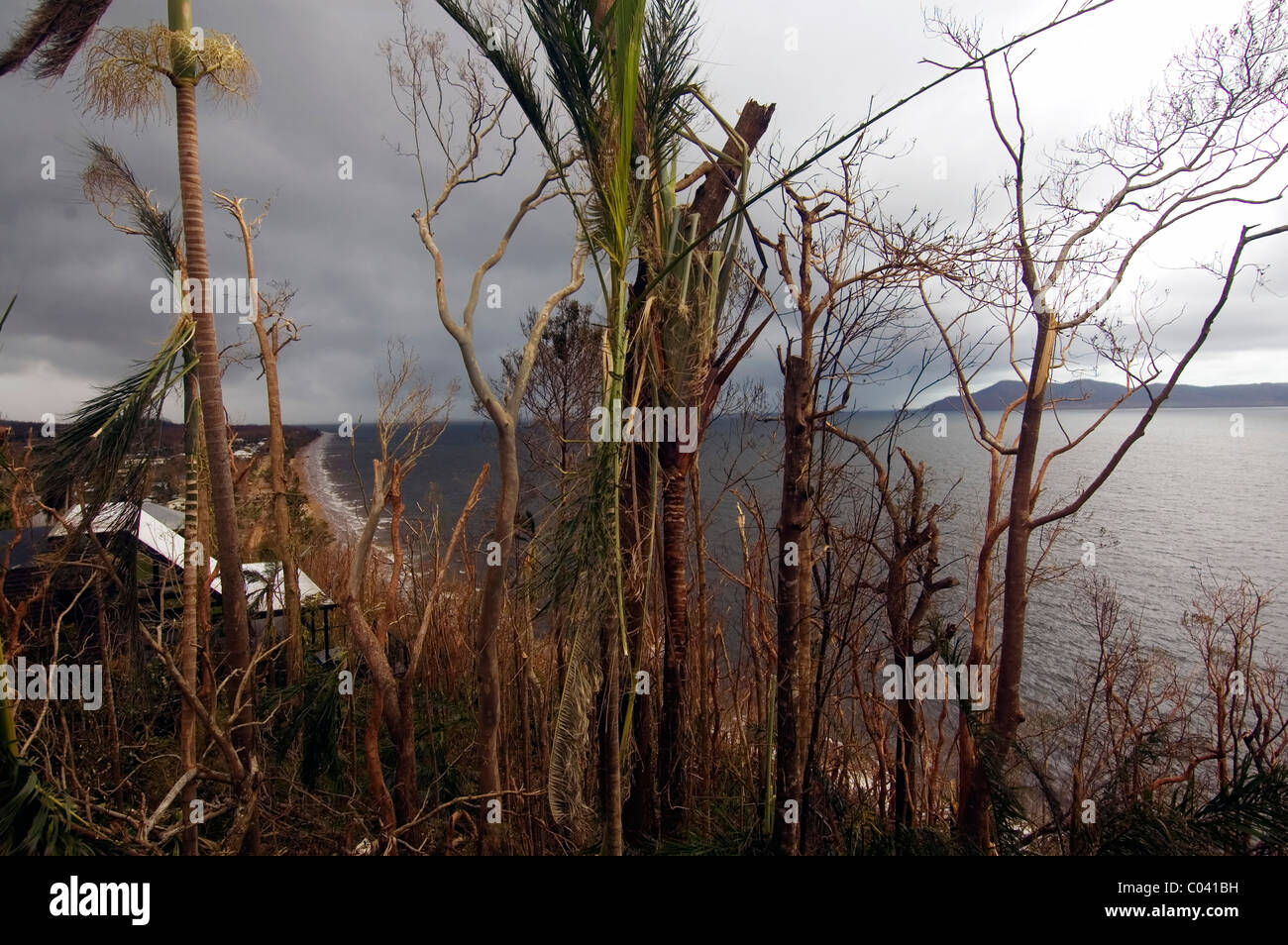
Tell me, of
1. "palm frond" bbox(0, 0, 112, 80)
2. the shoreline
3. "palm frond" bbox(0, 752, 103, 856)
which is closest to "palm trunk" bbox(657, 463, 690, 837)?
"palm frond" bbox(0, 752, 103, 856)

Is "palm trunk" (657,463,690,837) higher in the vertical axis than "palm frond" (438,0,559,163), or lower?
lower

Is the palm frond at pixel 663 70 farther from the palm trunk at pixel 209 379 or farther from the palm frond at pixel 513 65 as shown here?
the palm trunk at pixel 209 379

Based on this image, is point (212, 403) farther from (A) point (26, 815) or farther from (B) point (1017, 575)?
(B) point (1017, 575)

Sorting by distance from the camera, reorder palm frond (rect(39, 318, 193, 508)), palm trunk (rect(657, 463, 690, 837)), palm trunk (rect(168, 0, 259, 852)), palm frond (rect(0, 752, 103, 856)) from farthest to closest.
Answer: palm trunk (rect(168, 0, 259, 852)), palm trunk (rect(657, 463, 690, 837)), palm frond (rect(39, 318, 193, 508)), palm frond (rect(0, 752, 103, 856))

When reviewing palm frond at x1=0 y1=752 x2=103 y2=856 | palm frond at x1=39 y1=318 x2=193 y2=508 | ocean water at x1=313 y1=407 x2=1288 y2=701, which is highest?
palm frond at x1=39 y1=318 x2=193 y2=508

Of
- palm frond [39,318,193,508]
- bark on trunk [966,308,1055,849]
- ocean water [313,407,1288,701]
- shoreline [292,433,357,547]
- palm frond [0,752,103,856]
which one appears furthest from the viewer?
shoreline [292,433,357,547]

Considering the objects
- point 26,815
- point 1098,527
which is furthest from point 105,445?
point 1098,527

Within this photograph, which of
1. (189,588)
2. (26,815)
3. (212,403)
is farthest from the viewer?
(212,403)

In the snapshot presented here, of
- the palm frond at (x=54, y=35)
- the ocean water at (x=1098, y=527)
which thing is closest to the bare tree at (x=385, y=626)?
the ocean water at (x=1098, y=527)

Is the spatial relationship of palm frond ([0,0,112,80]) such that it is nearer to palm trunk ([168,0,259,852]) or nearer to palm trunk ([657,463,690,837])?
palm trunk ([168,0,259,852])

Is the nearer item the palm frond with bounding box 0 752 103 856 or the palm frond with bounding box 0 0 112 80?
the palm frond with bounding box 0 752 103 856

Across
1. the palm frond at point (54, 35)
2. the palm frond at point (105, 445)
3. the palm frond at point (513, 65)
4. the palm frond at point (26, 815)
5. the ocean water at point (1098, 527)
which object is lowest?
the ocean water at point (1098, 527)
